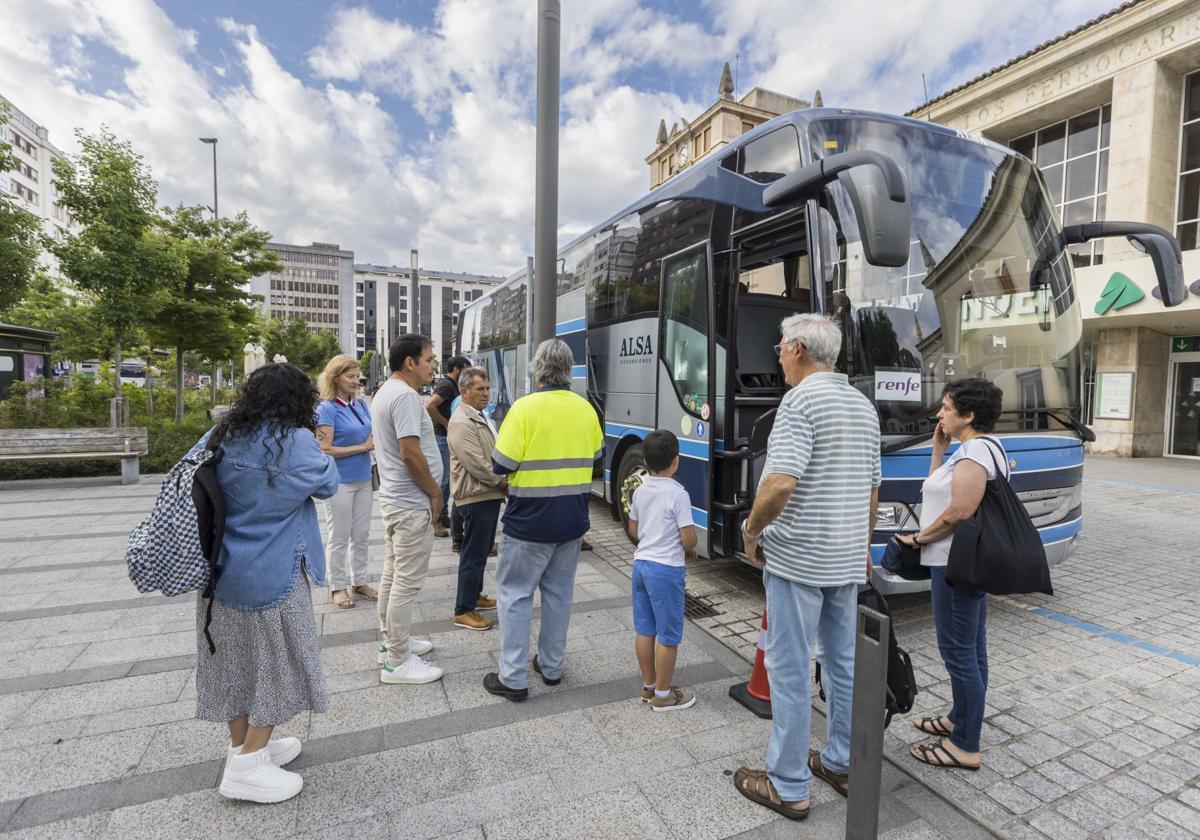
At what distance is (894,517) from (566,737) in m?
2.56

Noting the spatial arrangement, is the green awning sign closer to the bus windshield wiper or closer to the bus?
the bus

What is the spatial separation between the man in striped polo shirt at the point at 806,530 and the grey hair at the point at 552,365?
130 centimetres

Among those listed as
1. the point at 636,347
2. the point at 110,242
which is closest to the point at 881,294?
the point at 636,347

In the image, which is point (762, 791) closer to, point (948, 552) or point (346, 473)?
point (948, 552)

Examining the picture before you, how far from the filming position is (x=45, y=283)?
57.7 feet

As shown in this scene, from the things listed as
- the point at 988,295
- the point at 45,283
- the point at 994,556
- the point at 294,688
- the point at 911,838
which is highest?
the point at 45,283

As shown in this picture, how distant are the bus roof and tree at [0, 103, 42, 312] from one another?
11.8 meters

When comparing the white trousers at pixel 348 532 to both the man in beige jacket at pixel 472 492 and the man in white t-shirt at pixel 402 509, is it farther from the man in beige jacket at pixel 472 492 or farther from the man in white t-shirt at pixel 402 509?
the man in white t-shirt at pixel 402 509

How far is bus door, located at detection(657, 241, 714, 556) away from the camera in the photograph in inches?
205

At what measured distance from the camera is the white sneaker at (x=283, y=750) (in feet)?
9.11

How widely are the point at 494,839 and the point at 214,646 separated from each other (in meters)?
1.35

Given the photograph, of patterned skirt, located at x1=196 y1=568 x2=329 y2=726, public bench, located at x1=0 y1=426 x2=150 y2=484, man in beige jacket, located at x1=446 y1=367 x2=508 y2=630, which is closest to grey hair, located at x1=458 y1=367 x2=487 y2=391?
man in beige jacket, located at x1=446 y1=367 x2=508 y2=630

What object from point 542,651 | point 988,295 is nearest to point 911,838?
point 542,651

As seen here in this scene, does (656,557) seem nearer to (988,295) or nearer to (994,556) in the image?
(994,556)
